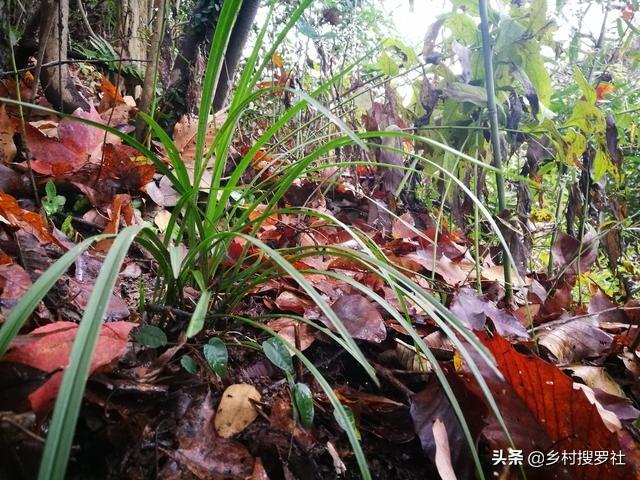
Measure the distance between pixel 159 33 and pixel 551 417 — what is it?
4.19 ft

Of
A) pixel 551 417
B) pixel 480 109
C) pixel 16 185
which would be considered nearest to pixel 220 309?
pixel 551 417

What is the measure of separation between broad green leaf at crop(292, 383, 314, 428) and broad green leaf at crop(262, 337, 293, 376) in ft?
0.12

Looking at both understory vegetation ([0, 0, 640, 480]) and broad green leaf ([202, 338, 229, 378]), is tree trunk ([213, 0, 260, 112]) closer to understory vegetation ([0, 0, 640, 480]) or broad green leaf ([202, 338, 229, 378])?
understory vegetation ([0, 0, 640, 480])

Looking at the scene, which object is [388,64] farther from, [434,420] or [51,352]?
[51,352]

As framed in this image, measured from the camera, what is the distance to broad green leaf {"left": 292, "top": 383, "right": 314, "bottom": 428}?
0.55 metres

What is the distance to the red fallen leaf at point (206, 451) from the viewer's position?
48cm

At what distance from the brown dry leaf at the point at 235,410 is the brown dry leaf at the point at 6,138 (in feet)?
2.91

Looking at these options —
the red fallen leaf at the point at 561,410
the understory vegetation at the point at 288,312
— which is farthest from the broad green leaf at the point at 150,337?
the red fallen leaf at the point at 561,410

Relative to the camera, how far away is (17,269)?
60 cm

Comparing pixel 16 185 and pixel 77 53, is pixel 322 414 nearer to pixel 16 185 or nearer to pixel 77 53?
pixel 16 185

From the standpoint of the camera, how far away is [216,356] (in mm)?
572

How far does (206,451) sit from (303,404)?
0.46 ft

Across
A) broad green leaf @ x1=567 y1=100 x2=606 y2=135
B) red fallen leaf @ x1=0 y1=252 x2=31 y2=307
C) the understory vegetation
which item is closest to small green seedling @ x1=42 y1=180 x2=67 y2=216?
the understory vegetation

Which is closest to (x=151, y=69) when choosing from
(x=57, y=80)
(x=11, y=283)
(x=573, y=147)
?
(x=57, y=80)
